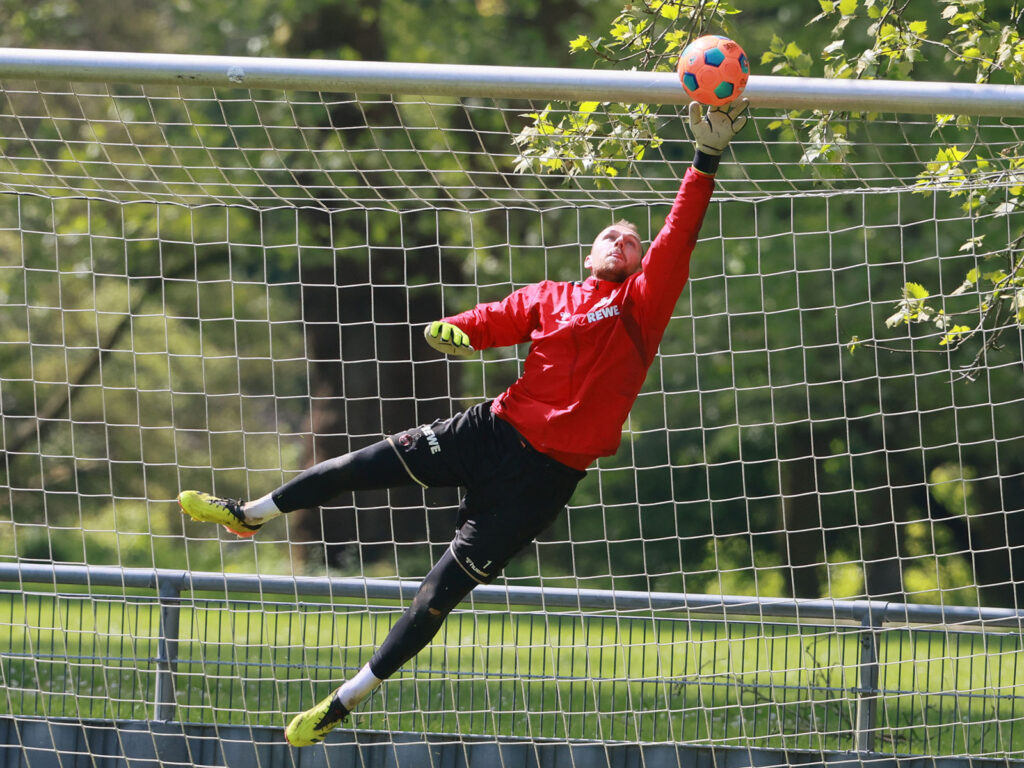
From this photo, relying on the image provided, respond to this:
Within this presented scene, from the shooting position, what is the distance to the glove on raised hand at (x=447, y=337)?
381 cm

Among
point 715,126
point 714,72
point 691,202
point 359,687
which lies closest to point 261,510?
point 359,687

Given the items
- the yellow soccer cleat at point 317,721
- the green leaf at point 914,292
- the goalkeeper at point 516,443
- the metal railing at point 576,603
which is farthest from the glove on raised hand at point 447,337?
the green leaf at point 914,292

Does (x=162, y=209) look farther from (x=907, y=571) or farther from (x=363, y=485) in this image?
(x=907, y=571)

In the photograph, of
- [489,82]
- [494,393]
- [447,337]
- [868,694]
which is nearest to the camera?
[447,337]

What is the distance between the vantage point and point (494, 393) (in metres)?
15.2

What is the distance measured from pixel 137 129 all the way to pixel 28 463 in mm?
5766

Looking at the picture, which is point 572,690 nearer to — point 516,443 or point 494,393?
point 516,443

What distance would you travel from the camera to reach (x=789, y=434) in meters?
12.2

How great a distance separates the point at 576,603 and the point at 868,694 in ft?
4.20

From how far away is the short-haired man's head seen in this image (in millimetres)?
4199

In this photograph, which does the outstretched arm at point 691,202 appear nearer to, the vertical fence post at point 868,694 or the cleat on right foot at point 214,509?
the cleat on right foot at point 214,509

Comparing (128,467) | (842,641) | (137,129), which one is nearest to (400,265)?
(137,129)

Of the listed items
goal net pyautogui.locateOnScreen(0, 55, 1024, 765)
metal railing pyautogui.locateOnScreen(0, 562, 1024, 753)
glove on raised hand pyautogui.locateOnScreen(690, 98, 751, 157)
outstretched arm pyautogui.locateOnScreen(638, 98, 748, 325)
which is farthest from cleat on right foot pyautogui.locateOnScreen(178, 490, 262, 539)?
glove on raised hand pyautogui.locateOnScreen(690, 98, 751, 157)

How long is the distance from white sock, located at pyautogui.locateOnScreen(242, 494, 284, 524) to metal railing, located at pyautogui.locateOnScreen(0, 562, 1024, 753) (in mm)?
946
